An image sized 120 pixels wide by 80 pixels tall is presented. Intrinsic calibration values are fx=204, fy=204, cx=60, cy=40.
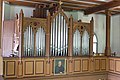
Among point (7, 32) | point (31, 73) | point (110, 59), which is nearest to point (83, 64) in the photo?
point (110, 59)

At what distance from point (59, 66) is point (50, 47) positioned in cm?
76

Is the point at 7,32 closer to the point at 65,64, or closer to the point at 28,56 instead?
the point at 28,56

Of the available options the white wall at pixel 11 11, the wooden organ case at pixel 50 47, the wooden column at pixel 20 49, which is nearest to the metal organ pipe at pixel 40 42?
the wooden organ case at pixel 50 47

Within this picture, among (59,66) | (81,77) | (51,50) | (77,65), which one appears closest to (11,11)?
(51,50)

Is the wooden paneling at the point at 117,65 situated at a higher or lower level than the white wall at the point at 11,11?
lower

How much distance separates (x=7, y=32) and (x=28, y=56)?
1.57m

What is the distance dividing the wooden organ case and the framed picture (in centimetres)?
7

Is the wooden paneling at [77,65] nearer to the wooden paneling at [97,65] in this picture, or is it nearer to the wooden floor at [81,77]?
the wooden floor at [81,77]

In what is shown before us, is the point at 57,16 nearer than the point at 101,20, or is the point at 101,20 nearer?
the point at 57,16

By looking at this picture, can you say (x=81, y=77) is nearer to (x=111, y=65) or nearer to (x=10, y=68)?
(x=111, y=65)

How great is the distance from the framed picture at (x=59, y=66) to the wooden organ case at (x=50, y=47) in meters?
0.07

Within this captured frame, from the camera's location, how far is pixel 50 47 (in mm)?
6957

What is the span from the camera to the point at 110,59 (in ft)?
26.6

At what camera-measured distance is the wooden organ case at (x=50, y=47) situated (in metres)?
6.52
